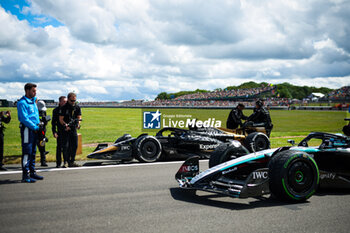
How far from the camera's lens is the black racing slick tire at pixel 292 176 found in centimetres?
428

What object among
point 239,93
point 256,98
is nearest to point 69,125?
point 256,98

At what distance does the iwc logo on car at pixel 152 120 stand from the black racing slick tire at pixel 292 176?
1145 cm

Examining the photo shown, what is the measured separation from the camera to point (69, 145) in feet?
25.4

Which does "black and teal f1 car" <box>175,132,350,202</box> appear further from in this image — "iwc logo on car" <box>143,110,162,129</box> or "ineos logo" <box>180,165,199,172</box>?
"iwc logo on car" <box>143,110,162,129</box>

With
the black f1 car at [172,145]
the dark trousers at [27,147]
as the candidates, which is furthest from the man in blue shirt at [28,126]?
the black f1 car at [172,145]

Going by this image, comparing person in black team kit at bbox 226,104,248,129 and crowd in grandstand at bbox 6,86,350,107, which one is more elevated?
crowd in grandstand at bbox 6,86,350,107

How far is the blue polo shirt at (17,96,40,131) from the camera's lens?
232 inches

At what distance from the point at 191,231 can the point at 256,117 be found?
8.03m

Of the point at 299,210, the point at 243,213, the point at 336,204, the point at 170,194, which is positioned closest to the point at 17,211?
the point at 170,194

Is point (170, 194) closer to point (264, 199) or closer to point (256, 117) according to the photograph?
point (264, 199)

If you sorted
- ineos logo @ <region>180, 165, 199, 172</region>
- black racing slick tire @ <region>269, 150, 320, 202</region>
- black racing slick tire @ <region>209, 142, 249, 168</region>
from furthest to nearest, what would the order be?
black racing slick tire @ <region>209, 142, 249, 168</region>
ineos logo @ <region>180, 165, 199, 172</region>
black racing slick tire @ <region>269, 150, 320, 202</region>

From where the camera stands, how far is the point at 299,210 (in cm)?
418

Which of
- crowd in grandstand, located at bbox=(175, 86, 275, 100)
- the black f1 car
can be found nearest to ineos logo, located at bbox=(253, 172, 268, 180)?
the black f1 car

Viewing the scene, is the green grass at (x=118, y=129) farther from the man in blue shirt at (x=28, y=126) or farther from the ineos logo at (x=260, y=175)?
the ineos logo at (x=260, y=175)
